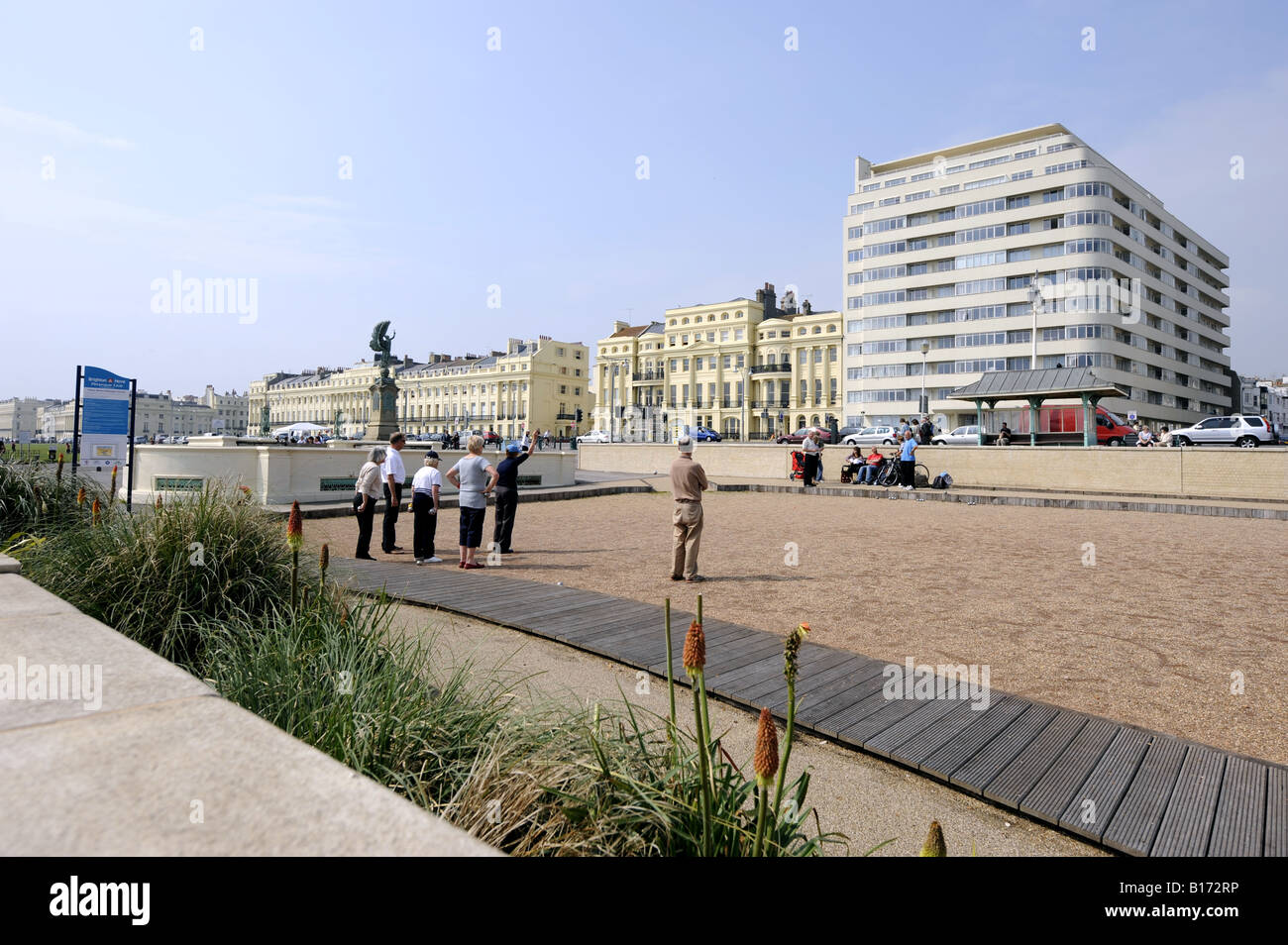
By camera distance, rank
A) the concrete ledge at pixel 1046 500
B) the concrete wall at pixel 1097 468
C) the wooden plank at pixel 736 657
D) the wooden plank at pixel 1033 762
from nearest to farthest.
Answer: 1. the wooden plank at pixel 1033 762
2. the wooden plank at pixel 736 657
3. the concrete ledge at pixel 1046 500
4. the concrete wall at pixel 1097 468

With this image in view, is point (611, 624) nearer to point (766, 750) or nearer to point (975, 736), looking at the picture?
point (975, 736)

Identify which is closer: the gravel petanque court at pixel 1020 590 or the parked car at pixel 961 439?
the gravel petanque court at pixel 1020 590

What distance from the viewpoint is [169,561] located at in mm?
5215

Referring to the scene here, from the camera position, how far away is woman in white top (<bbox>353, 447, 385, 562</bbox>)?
1044 centimetres

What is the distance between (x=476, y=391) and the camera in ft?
411

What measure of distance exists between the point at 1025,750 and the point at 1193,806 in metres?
0.76

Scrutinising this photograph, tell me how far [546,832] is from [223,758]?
1.06 m

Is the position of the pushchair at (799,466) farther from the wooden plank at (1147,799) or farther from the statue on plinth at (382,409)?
the wooden plank at (1147,799)

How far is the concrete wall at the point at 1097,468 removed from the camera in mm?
20562

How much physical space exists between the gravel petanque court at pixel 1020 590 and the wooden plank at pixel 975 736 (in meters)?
0.49

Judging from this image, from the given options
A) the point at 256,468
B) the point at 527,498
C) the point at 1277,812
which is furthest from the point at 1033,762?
the point at 256,468

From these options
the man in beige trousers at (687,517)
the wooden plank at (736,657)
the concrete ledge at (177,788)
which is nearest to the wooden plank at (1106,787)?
the wooden plank at (736,657)
